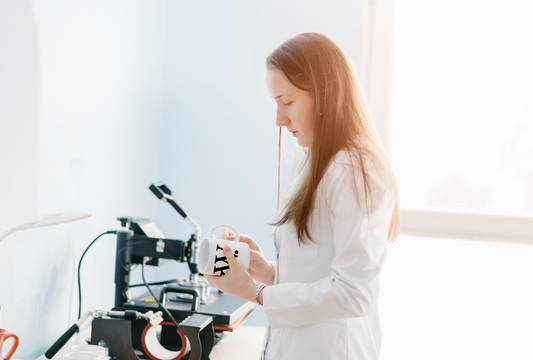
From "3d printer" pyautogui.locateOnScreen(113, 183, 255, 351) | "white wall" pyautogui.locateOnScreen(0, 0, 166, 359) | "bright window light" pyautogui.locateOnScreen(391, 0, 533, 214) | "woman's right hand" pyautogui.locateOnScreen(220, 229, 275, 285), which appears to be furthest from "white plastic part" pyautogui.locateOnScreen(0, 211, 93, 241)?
"bright window light" pyautogui.locateOnScreen(391, 0, 533, 214)

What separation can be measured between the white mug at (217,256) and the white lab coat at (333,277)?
0.09 metres

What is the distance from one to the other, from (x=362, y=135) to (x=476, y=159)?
1.31m

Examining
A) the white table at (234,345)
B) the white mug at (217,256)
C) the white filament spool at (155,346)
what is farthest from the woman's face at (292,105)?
the white table at (234,345)

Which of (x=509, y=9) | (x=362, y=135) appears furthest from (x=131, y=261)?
(x=509, y=9)

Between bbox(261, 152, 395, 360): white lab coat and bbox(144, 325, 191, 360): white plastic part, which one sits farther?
bbox(144, 325, 191, 360): white plastic part

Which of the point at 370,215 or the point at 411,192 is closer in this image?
the point at 370,215

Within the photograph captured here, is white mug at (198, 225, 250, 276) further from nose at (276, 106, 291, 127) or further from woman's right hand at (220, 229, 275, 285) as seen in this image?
nose at (276, 106, 291, 127)

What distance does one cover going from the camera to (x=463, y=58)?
205cm

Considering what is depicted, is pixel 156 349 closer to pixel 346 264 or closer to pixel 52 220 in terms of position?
pixel 52 220

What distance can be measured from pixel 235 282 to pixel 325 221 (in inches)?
9.2

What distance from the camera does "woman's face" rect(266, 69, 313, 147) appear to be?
3.19 feet

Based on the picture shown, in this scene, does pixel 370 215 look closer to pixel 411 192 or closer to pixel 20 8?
pixel 20 8

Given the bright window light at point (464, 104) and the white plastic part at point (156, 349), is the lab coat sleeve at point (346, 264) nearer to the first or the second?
the white plastic part at point (156, 349)

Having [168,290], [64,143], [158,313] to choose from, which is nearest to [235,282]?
[158,313]
